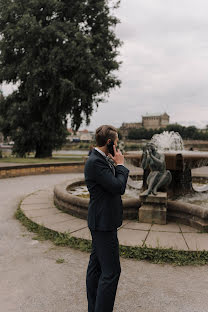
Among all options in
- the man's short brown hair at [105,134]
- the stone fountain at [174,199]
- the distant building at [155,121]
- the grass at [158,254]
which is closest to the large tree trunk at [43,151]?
the stone fountain at [174,199]

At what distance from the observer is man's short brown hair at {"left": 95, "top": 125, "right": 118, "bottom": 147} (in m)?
2.22

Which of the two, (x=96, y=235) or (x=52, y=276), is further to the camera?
(x=52, y=276)

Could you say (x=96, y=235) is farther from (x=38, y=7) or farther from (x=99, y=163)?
(x=38, y=7)

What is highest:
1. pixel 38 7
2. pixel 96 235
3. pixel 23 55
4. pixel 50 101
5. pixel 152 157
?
pixel 38 7

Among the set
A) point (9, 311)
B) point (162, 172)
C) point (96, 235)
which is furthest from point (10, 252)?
point (162, 172)

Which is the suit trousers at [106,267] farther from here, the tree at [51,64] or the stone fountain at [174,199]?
the tree at [51,64]

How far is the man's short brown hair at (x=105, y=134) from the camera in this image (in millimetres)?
2219

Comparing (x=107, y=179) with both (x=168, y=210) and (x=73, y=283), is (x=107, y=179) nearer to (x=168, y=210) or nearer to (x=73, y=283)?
(x=73, y=283)

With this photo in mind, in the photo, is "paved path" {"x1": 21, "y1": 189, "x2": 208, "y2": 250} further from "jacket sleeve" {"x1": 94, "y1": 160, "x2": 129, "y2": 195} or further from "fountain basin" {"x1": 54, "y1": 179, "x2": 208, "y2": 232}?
"jacket sleeve" {"x1": 94, "y1": 160, "x2": 129, "y2": 195}

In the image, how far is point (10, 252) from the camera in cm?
430

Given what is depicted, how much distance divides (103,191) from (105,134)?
46cm

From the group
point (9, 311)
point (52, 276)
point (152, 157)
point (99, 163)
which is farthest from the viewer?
point (152, 157)

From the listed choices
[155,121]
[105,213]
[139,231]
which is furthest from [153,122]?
[105,213]

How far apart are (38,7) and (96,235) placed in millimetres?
23650
